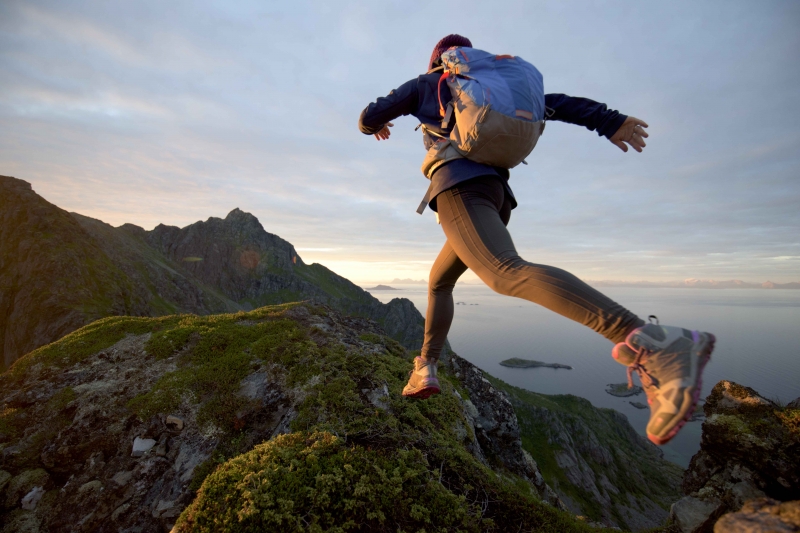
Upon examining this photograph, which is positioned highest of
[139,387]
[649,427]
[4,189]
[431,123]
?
[4,189]

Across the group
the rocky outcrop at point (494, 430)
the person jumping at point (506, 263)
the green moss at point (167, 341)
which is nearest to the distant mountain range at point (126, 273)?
the rocky outcrop at point (494, 430)

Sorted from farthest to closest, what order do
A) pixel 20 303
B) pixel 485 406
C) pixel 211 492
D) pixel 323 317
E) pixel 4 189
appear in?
pixel 4 189 < pixel 20 303 < pixel 323 317 < pixel 485 406 < pixel 211 492

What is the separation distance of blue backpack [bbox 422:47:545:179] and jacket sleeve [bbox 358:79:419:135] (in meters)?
0.51

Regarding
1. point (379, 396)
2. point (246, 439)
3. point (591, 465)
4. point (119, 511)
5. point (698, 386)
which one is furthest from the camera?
point (591, 465)

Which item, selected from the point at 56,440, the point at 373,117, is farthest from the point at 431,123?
the point at 56,440

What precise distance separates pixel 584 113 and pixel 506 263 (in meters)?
2.24

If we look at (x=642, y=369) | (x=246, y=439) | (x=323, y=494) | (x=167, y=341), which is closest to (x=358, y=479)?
(x=323, y=494)

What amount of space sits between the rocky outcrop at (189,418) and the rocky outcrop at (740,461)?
1422 millimetres

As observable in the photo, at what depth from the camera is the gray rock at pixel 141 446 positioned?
15.5ft

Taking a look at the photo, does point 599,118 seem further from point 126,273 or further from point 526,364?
point 526,364

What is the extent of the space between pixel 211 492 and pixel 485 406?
6.54 m

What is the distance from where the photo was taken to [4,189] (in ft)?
264

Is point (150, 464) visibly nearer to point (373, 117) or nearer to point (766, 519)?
point (373, 117)

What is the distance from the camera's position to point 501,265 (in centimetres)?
282
